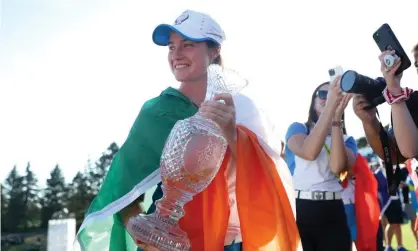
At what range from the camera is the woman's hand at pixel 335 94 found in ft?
8.64

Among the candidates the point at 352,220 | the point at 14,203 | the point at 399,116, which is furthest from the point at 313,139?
the point at 14,203

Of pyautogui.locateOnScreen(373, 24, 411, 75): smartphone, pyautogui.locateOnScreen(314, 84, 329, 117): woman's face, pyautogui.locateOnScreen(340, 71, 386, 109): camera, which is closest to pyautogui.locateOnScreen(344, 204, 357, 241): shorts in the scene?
pyautogui.locateOnScreen(314, 84, 329, 117): woman's face

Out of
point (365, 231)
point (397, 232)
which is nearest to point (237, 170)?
point (365, 231)

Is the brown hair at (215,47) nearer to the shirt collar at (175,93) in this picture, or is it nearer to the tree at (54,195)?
the shirt collar at (175,93)

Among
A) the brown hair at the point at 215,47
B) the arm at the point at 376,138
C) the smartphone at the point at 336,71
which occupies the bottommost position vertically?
the arm at the point at 376,138

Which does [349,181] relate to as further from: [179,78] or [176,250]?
[176,250]

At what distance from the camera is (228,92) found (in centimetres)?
144

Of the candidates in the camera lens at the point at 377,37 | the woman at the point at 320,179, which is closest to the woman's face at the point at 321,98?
the woman at the point at 320,179

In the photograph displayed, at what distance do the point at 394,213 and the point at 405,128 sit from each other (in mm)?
5968

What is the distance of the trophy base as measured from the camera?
1.16m

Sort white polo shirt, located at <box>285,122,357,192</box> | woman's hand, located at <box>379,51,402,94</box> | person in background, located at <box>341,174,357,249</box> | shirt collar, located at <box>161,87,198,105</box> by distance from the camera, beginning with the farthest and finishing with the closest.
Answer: person in background, located at <box>341,174,357,249</box> < white polo shirt, located at <box>285,122,357,192</box> < woman's hand, located at <box>379,51,402,94</box> < shirt collar, located at <box>161,87,198,105</box>

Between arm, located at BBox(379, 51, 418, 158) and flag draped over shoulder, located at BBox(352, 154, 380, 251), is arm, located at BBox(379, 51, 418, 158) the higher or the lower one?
the higher one

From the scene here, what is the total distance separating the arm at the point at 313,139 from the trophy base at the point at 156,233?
163 cm

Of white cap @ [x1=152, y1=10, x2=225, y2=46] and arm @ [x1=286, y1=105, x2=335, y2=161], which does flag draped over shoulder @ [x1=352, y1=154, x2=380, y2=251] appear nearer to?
arm @ [x1=286, y1=105, x2=335, y2=161]
